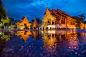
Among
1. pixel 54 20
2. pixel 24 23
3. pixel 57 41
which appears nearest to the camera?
pixel 57 41

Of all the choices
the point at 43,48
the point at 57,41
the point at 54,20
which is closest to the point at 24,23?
the point at 54,20

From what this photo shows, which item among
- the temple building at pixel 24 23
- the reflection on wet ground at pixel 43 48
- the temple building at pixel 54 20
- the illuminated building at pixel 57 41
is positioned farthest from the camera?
the temple building at pixel 24 23

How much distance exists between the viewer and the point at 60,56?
2865mm

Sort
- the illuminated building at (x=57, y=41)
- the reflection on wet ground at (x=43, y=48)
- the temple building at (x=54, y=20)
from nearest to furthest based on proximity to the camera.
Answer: the reflection on wet ground at (x=43, y=48) → the illuminated building at (x=57, y=41) → the temple building at (x=54, y=20)

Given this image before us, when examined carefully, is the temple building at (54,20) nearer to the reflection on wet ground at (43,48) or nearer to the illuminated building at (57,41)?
the illuminated building at (57,41)

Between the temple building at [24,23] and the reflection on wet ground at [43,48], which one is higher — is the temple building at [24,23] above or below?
above

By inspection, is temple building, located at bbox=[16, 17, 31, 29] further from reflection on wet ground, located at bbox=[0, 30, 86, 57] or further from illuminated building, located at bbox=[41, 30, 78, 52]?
reflection on wet ground, located at bbox=[0, 30, 86, 57]

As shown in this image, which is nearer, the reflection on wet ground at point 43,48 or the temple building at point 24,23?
the reflection on wet ground at point 43,48

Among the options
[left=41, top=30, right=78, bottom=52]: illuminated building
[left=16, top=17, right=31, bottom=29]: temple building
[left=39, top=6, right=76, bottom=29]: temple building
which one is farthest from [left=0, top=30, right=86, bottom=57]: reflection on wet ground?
[left=16, top=17, right=31, bottom=29]: temple building

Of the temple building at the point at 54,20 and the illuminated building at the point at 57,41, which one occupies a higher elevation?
the temple building at the point at 54,20

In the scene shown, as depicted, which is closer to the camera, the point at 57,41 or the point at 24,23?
the point at 57,41

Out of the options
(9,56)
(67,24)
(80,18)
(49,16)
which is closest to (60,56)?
(9,56)

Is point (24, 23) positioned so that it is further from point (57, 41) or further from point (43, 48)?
point (43, 48)

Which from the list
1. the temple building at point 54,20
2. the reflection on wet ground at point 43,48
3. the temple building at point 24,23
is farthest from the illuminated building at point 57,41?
the temple building at point 24,23
